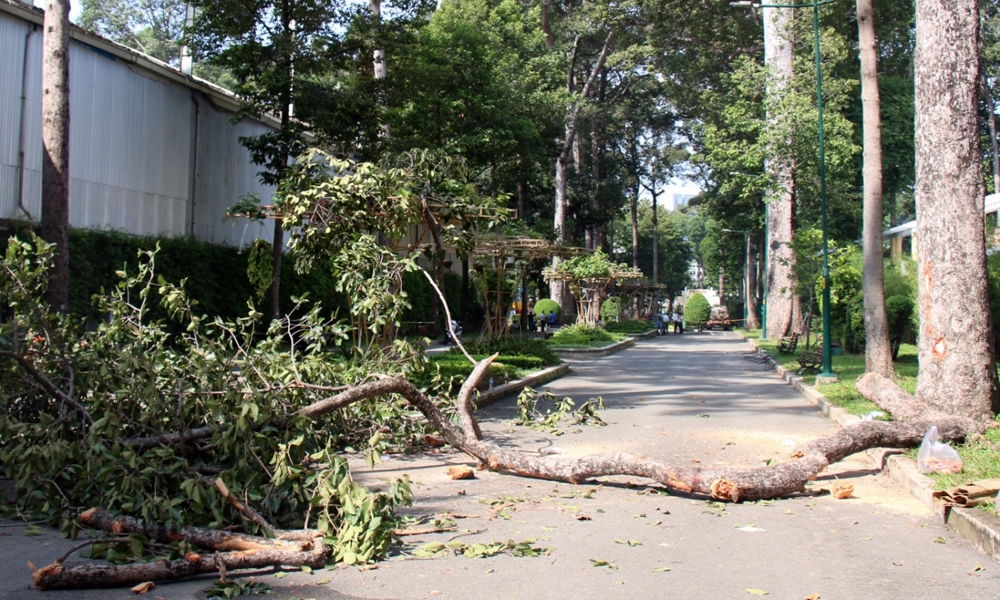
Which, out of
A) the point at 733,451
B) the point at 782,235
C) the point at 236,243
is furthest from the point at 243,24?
the point at 782,235

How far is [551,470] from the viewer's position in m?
8.49

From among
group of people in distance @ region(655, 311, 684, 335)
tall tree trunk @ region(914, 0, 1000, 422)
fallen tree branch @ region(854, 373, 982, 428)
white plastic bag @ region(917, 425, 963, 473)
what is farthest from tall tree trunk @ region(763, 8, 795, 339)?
group of people in distance @ region(655, 311, 684, 335)

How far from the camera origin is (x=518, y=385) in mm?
17547

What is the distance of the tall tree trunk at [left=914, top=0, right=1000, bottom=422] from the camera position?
10.6m

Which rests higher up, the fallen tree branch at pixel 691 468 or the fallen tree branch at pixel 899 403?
the fallen tree branch at pixel 899 403

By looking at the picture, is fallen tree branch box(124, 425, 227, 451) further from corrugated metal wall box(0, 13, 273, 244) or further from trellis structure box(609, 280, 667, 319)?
trellis structure box(609, 280, 667, 319)

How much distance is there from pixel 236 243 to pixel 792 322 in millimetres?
22126

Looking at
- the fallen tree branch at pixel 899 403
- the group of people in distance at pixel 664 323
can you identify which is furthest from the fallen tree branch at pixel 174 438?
the group of people in distance at pixel 664 323

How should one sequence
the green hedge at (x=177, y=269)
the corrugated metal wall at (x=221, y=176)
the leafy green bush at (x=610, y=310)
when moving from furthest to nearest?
the leafy green bush at (x=610, y=310), the corrugated metal wall at (x=221, y=176), the green hedge at (x=177, y=269)

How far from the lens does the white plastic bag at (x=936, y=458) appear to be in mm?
8180

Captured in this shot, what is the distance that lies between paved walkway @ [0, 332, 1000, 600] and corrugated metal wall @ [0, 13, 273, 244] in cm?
1242

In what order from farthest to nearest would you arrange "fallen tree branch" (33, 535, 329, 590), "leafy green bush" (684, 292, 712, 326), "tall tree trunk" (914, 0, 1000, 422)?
1. "leafy green bush" (684, 292, 712, 326)
2. "tall tree trunk" (914, 0, 1000, 422)
3. "fallen tree branch" (33, 535, 329, 590)

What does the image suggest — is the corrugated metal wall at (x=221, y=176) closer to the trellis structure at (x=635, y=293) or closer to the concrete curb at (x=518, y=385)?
the concrete curb at (x=518, y=385)

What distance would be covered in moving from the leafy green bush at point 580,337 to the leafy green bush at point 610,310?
15.2 m
